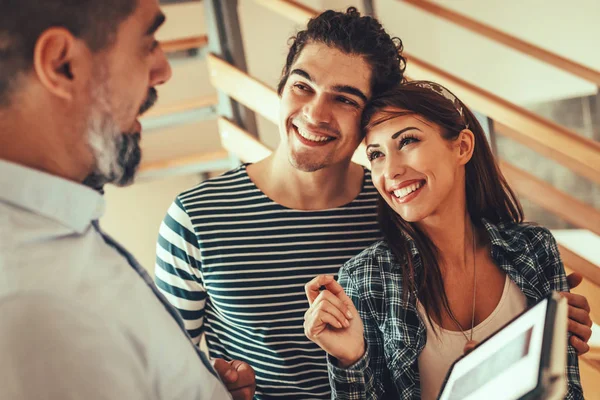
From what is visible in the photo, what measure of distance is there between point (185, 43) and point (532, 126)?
4.60 feet

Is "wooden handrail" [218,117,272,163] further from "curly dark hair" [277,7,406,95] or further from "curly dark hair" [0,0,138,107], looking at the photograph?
"curly dark hair" [0,0,138,107]

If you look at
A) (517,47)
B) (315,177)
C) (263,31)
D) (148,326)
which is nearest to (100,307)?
(148,326)

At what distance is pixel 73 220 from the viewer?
0.82m

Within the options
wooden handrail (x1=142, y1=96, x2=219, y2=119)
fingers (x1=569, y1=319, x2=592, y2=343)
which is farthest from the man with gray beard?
wooden handrail (x1=142, y1=96, x2=219, y2=119)

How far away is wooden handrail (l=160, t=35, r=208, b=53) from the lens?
8.11ft

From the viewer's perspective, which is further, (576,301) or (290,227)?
(290,227)

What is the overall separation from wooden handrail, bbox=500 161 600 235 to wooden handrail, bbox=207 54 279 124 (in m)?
0.78

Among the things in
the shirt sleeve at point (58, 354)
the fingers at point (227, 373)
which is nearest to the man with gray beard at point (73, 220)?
the shirt sleeve at point (58, 354)

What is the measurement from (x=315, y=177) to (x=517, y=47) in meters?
0.91

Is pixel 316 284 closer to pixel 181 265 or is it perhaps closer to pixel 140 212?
pixel 181 265

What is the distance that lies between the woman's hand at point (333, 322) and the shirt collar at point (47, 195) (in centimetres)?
50

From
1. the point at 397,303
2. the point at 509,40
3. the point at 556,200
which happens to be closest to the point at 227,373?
the point at 397,303

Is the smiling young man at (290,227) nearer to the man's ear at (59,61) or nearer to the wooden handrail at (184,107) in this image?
the man's ear at (59,61)

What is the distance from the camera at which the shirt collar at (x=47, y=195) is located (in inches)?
30.8
